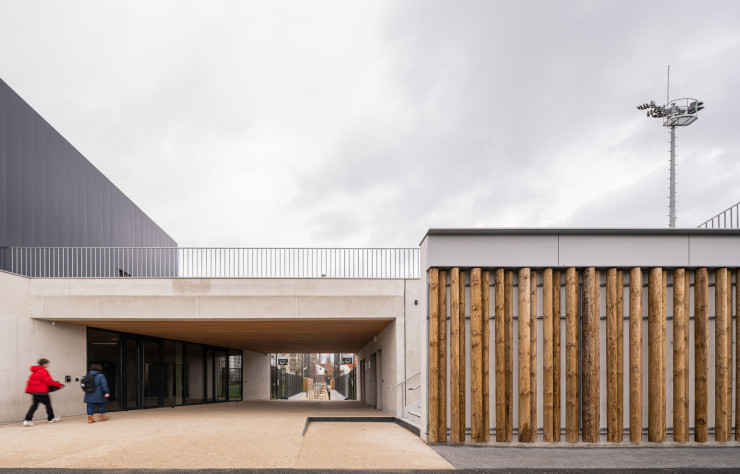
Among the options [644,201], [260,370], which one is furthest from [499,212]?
[260,370]

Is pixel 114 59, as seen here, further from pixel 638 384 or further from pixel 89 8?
pixel 638 384

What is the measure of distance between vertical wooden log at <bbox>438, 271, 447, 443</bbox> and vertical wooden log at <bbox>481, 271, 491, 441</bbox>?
0.62 meters

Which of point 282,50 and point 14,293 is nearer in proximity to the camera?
point 14,293

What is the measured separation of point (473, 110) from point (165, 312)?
1205cm

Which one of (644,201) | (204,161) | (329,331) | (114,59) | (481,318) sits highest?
(204,161)

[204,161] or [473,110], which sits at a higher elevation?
[204,161]

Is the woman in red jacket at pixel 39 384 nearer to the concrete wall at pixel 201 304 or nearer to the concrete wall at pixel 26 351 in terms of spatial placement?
the concrete wall at pixel 26 351

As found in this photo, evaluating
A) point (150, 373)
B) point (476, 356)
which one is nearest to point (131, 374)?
point (150, 373)

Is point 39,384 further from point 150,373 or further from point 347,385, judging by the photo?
point 347,385

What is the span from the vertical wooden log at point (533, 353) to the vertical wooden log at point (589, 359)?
30.4 inches

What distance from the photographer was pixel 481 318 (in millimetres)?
9031

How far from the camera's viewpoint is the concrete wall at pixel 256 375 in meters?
29.1

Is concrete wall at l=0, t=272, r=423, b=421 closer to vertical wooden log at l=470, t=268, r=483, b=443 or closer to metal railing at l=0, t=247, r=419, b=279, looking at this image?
metal railing at l=0, t=247, r=419, b=279

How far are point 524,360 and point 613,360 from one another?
1.44m
